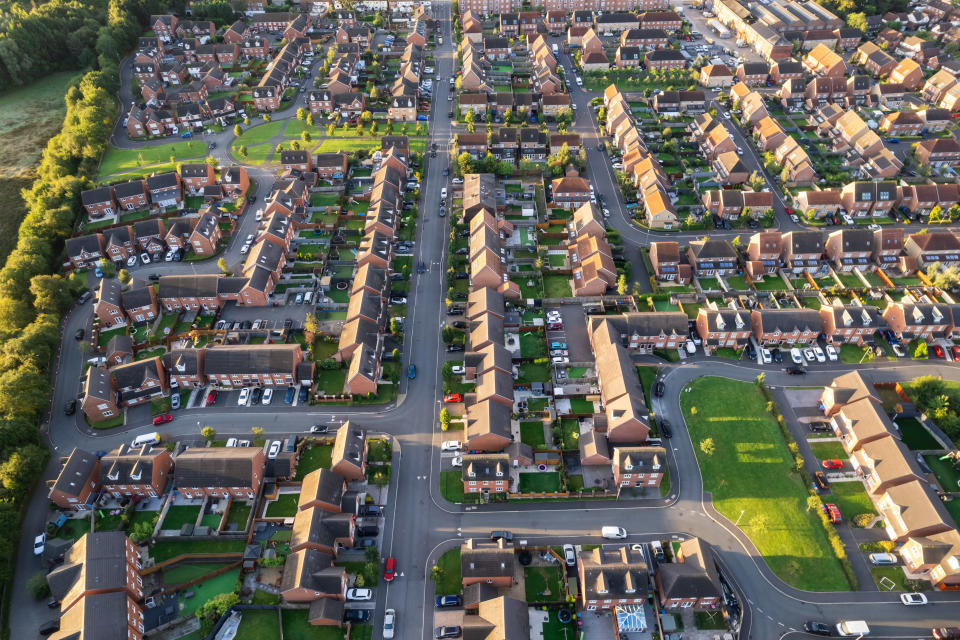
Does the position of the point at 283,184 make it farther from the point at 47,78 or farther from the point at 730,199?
the point at 47,78

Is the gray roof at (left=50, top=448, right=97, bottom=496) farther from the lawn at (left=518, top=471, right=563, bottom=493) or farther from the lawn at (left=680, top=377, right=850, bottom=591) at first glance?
the lawn at (left=680, top=377, right=850, bottom=591)

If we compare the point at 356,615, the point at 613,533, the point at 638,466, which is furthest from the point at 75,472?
the point at 638,466

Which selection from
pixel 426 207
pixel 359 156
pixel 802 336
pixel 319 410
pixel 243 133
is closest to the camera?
pixel 319 410

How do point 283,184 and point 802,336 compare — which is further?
point 283,184

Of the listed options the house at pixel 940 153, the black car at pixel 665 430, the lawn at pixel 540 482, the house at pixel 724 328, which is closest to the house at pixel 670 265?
the house at pixel 724 328

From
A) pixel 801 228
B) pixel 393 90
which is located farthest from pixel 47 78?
A: pixel 801 228

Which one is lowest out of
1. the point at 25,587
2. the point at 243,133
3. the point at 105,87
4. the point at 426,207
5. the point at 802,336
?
the point at 25,587

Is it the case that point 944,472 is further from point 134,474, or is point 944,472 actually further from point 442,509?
point 134,474
